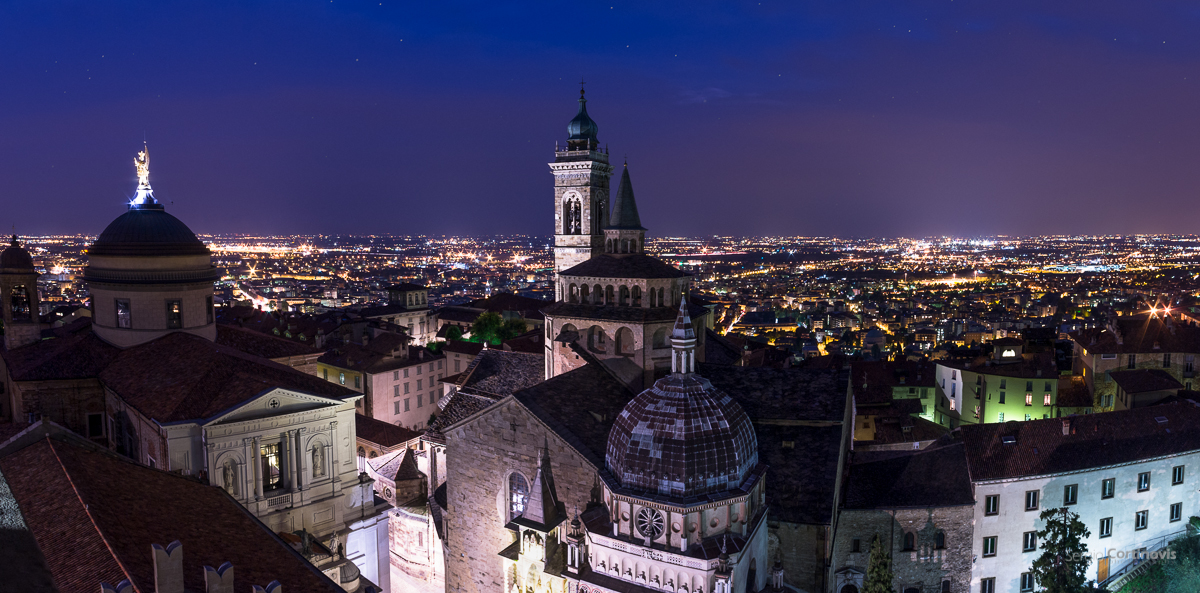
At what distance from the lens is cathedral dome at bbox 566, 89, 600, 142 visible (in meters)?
77.7

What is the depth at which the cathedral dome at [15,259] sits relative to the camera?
37.7 m

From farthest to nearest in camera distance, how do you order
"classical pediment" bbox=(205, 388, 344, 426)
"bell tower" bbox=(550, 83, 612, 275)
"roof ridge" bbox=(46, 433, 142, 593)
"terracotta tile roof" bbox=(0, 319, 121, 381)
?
"bell tower" bbox=(550, 83, 612, 275) → "terracotta tile roof" bbox=(0, 319, 121, 381) → "classical pediment" bbox=(205, 388, 344, 426) → "roof ridge" bbox=(46, 433, 142, 593)

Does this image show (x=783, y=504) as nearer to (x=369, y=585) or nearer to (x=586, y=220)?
(x=369, y=585)

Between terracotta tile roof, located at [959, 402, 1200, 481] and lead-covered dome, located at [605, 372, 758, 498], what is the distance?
1874 cm

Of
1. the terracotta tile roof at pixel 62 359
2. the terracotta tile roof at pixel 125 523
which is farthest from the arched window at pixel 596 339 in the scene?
the terracotta tile roof at pixel 62 359

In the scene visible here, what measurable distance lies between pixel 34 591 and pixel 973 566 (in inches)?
1410

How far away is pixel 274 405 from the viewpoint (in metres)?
26.9

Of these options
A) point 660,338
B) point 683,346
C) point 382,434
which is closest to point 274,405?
point 683,346

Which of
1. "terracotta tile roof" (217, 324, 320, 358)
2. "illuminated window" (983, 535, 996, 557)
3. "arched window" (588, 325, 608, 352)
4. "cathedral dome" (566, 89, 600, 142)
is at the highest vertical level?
"cathedral dome" (566, 89, 600, 142)

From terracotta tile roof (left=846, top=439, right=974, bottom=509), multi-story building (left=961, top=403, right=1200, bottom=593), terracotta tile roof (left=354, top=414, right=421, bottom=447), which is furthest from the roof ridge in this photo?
multi-story building (left=961, top=403, right=1200, bottom=593)

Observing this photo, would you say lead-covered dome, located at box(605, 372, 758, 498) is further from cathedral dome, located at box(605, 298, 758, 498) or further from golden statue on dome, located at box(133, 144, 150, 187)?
golden statue on dome, located at box(133, 144, 150, 187)

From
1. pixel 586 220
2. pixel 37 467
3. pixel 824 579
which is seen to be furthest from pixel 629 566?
pixel 586 220

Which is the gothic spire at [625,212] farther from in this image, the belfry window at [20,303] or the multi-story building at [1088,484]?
the belfry window at [20,303]

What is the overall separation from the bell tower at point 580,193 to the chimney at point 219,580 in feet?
206
